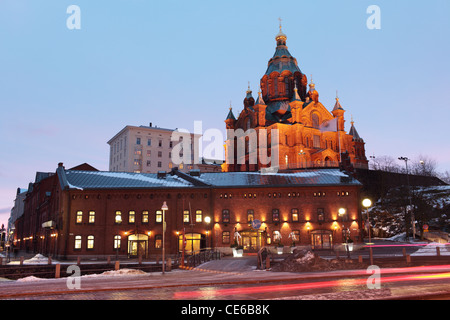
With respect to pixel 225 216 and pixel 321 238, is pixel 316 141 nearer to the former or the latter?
pixel 321 238

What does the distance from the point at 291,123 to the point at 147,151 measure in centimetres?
4349

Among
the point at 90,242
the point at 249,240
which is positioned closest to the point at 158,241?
the point at 90,242

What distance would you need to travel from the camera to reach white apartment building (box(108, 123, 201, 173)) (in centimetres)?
10206

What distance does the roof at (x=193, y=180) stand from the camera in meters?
45.6

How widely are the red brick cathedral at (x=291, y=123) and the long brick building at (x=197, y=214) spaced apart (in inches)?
1030

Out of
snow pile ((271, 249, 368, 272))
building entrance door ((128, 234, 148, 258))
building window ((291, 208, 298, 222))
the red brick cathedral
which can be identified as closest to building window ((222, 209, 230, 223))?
building window ((291, 208, 298, 222))

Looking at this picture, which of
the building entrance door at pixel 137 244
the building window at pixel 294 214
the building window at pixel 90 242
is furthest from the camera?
the building window at pixel 294 214

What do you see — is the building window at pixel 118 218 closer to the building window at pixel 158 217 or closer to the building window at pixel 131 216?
the building window at pixel 131 216

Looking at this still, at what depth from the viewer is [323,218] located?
150ft

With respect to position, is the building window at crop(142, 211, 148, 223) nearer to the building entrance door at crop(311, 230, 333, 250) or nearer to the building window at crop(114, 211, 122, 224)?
the building window at crop(114, 211, 122, 224)

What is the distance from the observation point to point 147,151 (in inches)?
4104

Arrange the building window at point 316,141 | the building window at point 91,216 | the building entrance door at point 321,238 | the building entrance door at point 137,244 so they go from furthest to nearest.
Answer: the building window at point 316,141 < the building entrance door at point 321,238 < the building window at point 91,216 < the building entrance door at point 137,244

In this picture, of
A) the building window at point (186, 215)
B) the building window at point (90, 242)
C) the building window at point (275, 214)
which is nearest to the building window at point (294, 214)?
the building window at point (275, 214)
